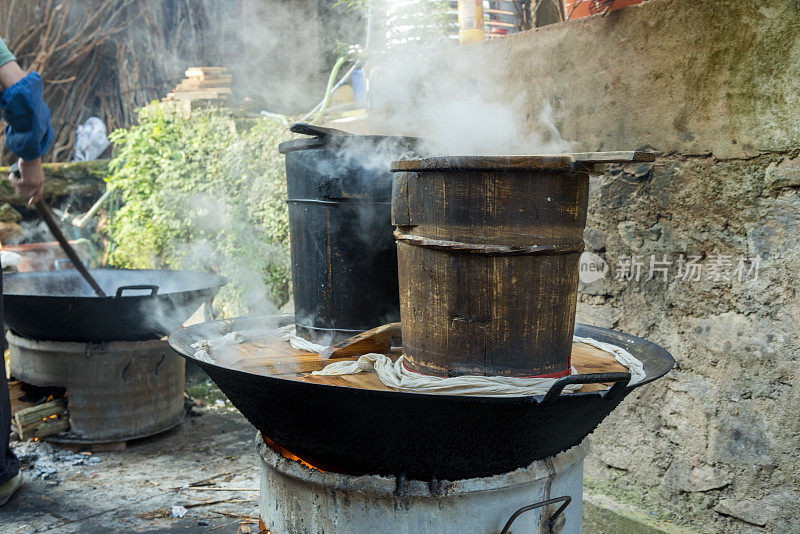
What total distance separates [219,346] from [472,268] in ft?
3.82

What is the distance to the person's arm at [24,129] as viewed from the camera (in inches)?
128

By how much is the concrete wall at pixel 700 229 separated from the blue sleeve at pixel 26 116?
110 inches

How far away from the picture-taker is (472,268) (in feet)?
Result: 5.85

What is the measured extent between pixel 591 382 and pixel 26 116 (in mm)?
3248

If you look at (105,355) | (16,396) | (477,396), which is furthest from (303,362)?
(16,396)

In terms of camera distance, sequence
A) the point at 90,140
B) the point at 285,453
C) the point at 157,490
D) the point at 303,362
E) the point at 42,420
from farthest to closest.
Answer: the point at 90,140 → the point at 42,420 → the point at 157,490 → the point at 303,362 → the point at 285,453

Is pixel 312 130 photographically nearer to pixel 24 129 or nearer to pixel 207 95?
pixel 24 129

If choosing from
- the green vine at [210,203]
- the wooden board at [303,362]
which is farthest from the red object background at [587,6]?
the green vine at [210,203]

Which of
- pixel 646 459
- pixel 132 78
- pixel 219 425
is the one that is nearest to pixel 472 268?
pixel 646 459

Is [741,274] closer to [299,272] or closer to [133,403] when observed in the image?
[299,272]

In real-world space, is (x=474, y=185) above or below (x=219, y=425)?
above

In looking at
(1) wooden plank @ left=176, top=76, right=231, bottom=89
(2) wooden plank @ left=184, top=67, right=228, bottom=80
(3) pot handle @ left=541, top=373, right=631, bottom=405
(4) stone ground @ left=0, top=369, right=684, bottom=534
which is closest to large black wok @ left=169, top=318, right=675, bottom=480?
(3) pot handle @ left=541, top=373, right=631, bottom=405

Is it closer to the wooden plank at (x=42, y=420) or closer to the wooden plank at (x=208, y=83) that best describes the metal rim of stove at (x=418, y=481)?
the wooden plank at (x=42, y=420)

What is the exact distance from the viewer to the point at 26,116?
3.33m
